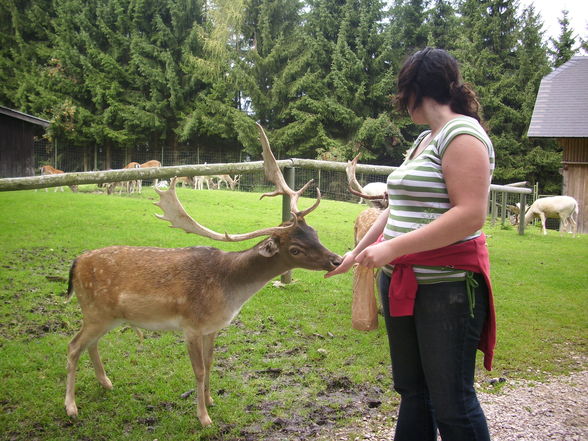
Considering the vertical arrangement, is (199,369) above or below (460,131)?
below

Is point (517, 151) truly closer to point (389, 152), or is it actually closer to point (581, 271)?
point (389, 152)

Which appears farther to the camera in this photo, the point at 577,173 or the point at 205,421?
the point at 577,173

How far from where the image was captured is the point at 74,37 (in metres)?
31.8

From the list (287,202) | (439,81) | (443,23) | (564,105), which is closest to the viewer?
(439,81)

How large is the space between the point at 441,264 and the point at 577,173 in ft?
74.8

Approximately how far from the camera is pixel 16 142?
2214 cm

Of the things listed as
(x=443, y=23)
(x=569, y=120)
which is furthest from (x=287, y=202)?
(x=443, y=23)

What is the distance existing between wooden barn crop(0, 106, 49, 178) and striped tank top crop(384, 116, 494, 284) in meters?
22.8

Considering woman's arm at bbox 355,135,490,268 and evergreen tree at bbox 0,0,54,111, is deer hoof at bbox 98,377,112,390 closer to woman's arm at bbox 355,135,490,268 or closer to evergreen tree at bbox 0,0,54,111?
woman's arm at bbox 355,135,490,268

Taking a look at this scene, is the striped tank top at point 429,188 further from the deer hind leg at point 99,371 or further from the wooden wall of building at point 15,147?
the wooden wall of building at point 15,147

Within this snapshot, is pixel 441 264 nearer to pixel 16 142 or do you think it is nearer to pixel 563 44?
pixel 16 142

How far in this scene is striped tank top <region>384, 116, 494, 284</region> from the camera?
6.57ft

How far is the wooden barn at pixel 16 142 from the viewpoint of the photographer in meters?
21.5

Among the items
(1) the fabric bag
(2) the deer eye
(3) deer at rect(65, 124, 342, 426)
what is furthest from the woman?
(1) the fabric bag
